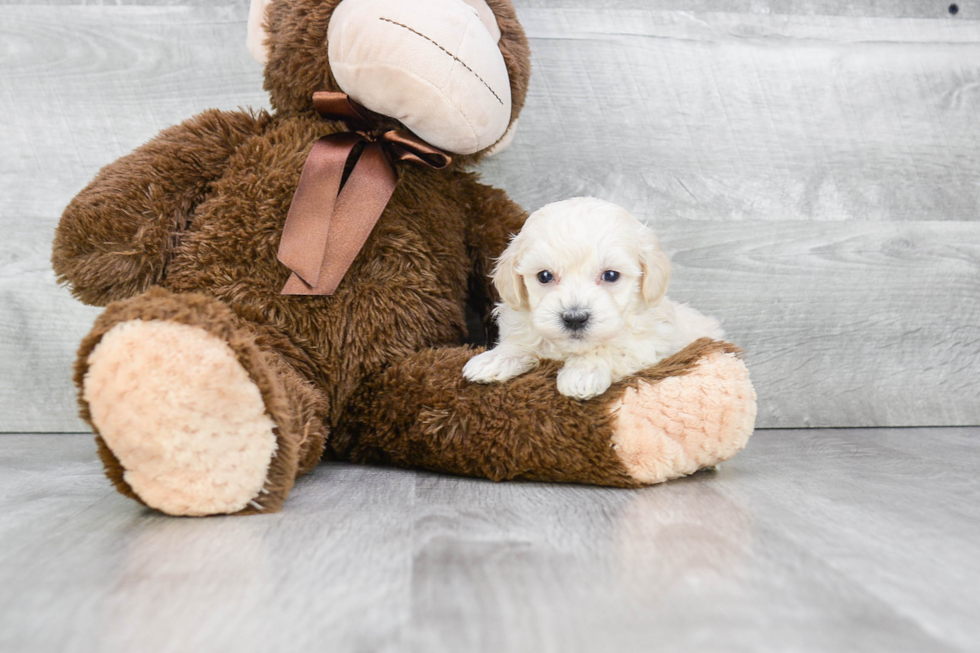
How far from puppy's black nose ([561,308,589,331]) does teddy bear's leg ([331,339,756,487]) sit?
4.3 inches

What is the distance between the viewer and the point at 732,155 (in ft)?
5.53

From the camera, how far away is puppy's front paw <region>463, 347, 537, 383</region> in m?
1.21

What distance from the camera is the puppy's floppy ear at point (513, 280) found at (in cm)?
121

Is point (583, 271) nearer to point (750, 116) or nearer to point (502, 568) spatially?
point (502, 568)

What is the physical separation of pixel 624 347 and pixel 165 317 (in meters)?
0.66

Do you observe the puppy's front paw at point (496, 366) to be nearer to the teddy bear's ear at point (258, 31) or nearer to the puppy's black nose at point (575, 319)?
the puppy's black nose at point (575, 319)

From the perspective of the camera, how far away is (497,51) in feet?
4.18

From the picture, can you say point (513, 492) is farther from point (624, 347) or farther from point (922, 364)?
point (922, 364)

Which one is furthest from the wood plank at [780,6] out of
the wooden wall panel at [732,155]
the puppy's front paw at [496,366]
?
the puppy's front paw at [496,366]

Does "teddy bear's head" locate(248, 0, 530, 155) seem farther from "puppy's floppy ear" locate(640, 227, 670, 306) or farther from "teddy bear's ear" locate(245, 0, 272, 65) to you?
"puppy's floppy ear" locate(640, 227, 670, 306)

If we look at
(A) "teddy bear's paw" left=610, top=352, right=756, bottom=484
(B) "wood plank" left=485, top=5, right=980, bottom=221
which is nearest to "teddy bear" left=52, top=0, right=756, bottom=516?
(A) "teddy bear's paw" left=610, top=352, right=756, bottom=484

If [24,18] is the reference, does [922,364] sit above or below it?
below

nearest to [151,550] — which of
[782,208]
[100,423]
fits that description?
[100,423]

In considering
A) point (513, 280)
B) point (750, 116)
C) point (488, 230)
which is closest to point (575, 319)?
point (513, 280)
